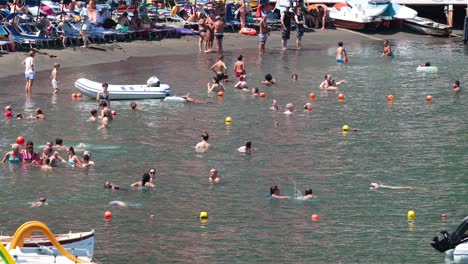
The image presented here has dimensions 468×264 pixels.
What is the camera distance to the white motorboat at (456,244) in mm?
24281

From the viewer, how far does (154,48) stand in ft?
173

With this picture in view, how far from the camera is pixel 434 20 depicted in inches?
2662

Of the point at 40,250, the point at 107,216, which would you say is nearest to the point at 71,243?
the point at 40,250

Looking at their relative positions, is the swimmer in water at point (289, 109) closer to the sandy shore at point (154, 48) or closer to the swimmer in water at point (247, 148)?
the swimmer in water at point (247, 148)

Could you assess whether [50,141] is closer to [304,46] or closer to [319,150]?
[319,150]

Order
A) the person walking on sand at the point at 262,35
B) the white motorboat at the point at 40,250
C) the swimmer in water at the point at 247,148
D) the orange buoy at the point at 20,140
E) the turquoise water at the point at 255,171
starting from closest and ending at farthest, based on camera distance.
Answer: the white motorboat at the point at 40,250
the turquoise water at the point at 255,171
the swimmer in water at the point at 247,148
the orange buoy at the point at 20,140
the person walking on sand at the point at 262,35

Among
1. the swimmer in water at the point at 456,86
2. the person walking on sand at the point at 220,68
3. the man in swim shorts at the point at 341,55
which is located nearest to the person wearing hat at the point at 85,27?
the person walking on sand at the point at 220,68

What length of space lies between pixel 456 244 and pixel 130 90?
20172mm

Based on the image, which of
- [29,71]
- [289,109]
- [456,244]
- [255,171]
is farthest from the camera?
[29,71]

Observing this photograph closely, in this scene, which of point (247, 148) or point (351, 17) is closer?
point (247, 148)

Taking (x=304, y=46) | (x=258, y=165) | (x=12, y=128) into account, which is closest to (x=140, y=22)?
(x=304, y=46)

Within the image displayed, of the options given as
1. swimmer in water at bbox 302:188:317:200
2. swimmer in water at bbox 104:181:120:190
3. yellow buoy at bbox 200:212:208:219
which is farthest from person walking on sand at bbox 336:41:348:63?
yellow buoy at bbox 200:212:208:219

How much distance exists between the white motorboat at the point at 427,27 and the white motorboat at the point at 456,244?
3928cm

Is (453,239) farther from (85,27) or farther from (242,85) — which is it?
(85,27)
